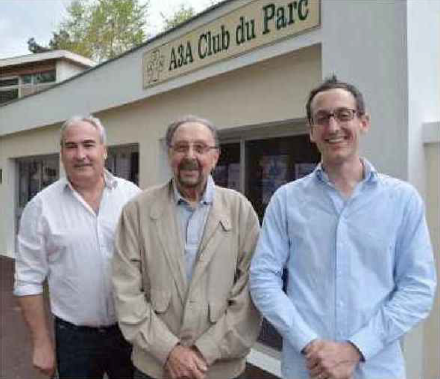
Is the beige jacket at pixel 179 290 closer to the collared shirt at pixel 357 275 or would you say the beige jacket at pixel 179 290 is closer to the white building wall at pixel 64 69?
the collared shirt at pixel 357 275

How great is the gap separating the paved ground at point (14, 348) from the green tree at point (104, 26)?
29.6 meters

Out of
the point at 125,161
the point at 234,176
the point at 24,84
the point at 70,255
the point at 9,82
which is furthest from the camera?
the point at 9,82

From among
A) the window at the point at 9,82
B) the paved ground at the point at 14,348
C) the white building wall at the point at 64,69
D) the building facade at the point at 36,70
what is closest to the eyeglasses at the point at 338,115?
the paved ground at the point at 14,348

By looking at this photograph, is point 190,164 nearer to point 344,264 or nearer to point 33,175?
point 344,264

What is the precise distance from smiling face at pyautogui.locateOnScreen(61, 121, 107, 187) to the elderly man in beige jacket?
0.37 metres

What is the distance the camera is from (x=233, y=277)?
238 cm

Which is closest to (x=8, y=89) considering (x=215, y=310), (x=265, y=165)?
(x=265, y=165)

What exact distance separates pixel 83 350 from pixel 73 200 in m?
0.71

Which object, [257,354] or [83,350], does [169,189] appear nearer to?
[83,350]

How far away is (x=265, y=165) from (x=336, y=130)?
354 cm

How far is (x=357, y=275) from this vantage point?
81.9 inches

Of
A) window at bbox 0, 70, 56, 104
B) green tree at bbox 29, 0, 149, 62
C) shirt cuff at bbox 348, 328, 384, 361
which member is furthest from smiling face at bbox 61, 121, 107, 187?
green tree at bbox 29, 0, 149, 62

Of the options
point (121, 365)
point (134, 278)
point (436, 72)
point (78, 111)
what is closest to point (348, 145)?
point (134, 278)

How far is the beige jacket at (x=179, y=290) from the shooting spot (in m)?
2.29
